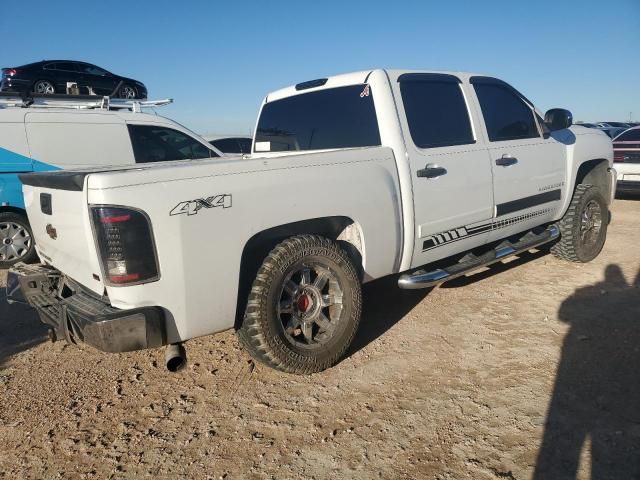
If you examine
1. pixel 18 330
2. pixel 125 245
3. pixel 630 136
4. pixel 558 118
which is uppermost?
pixel 558 118

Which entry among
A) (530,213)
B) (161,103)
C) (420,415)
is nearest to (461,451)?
(420,415)

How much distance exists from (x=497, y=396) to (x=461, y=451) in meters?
0.61

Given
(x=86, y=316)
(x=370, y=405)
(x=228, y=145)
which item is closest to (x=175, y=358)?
(x=86, y=316)

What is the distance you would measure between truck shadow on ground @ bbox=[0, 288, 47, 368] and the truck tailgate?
3.03ft

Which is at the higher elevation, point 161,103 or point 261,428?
point 161,103

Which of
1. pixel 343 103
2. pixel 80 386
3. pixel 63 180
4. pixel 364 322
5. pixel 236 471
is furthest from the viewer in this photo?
pixel 364 322

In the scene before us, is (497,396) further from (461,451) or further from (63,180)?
(63,180)

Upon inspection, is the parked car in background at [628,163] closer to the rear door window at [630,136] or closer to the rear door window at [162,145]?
the rear door window at [630,136]

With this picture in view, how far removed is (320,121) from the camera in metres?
4.06

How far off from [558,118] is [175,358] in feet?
13.4

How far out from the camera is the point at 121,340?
97.6 inches

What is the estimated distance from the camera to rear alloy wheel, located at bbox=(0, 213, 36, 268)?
6016 mm

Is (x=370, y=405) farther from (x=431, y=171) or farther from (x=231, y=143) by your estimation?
(x=231, y=143)

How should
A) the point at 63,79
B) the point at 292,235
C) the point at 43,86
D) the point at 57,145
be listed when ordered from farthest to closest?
the point at 63,79 < the point at 43,86 < the point at 57,145 < the point at 292,235
